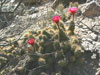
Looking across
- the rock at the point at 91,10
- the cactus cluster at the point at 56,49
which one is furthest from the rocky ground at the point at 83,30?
the cactus cluster at the point at 56,49

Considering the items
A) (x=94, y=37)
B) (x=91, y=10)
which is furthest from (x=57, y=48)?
(x=91, y=10)

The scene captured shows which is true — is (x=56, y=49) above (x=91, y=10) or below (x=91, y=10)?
below

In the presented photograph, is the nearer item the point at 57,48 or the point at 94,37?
the point at 57,48

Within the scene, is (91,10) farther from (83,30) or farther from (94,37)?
(94,37)

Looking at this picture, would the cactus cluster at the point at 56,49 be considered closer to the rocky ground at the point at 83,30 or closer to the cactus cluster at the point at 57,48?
the cactus cluster at the point at 57,48

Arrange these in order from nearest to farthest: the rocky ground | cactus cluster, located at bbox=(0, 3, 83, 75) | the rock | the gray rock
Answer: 1. cactus cluster, located at bbox=(0, 3, 83, 75)
2. the rocky ground
3. the gray rock
4. the rock

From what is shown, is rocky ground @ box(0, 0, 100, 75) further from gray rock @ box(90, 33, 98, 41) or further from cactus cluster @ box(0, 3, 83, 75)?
cactus cluster @ box(0, 3, 83, 75)

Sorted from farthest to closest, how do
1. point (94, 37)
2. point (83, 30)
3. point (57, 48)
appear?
point (83, 30)
point (94, 37)
point (57, 48)

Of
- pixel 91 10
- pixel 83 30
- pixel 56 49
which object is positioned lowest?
pixel 56 49

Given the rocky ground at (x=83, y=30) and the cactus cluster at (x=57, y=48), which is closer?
the cactus cluster at (x=57, y=48)

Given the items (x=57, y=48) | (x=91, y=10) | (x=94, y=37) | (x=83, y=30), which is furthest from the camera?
(x=91, y=10)

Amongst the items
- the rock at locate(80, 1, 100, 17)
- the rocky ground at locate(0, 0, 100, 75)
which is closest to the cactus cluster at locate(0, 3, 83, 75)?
the rocky ground at locate(0, 0, 100, 75)
